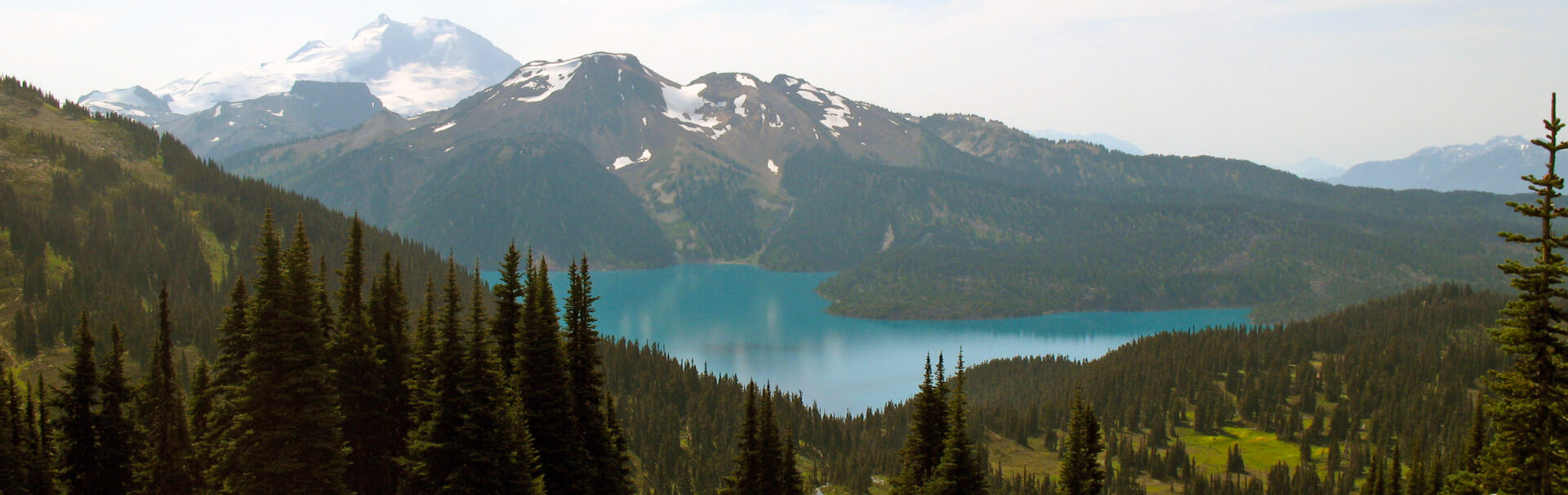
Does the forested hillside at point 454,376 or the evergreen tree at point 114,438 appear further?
the evergreen tree at point 114,438

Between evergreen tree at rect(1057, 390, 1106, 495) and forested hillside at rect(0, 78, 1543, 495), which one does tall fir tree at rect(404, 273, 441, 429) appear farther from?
evergreen tree at rect(1057, 390, 1106, 495)

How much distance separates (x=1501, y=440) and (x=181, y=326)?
13152 cm

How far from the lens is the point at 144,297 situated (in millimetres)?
131375

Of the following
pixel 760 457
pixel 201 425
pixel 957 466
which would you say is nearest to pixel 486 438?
pixel 760 457

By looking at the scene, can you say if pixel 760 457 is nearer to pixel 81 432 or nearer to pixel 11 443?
pixel 81 432

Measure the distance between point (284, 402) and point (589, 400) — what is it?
1102 cm

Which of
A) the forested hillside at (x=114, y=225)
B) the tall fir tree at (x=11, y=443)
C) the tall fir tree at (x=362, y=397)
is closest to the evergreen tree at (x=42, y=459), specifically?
the tall fir tree at (x=11, y=443)

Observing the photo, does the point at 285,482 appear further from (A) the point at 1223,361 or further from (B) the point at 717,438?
(A) the point at 1223,361

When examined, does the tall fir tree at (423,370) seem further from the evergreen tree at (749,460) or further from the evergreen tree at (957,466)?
the evergreen tree at (957,466)

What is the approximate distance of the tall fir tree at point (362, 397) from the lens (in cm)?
3862

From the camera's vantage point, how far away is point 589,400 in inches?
1565

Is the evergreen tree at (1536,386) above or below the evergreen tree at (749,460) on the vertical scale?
above

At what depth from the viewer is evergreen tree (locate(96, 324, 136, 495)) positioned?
44.3 metres

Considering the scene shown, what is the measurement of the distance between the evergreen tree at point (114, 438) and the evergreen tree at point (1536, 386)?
1998 inches
